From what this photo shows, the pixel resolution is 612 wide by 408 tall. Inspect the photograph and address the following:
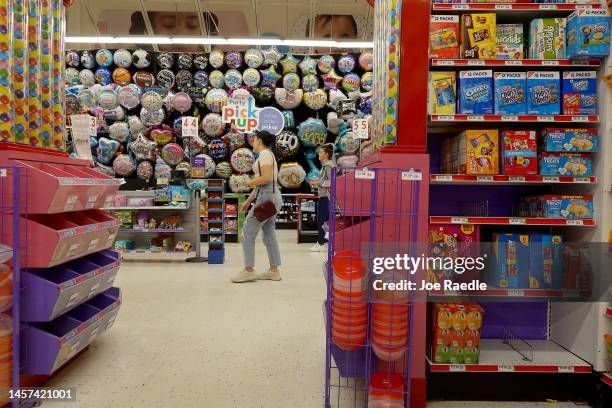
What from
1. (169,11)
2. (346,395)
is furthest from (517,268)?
(169,11)

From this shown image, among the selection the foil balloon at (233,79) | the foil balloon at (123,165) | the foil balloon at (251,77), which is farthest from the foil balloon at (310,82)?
the foil balloon at (123,165)

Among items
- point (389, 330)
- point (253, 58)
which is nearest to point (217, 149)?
point (253, 58)

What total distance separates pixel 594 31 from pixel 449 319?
1668 mm

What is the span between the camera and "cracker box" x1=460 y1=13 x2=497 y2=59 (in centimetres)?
248

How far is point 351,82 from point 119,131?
5228 mm

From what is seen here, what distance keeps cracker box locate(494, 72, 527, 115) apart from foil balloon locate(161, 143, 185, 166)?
8266mm

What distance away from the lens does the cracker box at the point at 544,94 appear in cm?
246

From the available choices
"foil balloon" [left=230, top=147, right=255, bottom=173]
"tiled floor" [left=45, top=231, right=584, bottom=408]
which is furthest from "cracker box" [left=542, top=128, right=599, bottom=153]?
"foil balloon" [left=230, top=147, right=255, bottom=173]

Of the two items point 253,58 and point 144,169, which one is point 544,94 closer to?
point 253,58

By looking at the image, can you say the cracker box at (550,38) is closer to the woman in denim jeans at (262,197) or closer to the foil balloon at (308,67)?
the woman in denim jeans at (262,197)

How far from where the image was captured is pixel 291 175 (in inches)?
400

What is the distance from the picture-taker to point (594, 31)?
91.8 inches

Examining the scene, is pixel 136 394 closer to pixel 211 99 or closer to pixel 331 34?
pixel 211 99

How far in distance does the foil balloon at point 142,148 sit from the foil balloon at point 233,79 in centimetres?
213
